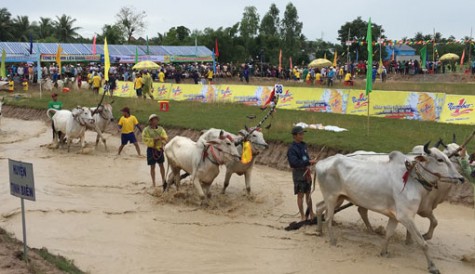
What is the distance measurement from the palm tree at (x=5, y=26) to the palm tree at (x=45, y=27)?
31.3 feet

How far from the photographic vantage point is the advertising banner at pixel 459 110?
18297 millimetres

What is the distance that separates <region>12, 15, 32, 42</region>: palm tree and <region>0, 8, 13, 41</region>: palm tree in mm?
971

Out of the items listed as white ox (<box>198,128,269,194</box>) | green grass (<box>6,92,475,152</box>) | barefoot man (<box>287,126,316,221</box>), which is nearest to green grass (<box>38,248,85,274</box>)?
barefoot man (<box>287,126,316,221</box>)

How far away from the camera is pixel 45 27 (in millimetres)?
73812

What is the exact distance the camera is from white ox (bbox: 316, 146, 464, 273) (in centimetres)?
811

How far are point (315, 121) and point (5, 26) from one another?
51452 mm

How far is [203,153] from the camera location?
1134cm

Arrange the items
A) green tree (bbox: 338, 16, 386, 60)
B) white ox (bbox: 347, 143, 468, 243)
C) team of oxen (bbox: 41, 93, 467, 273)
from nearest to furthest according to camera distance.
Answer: team of oxen (bbox: 41, 93, 467, 273) → white ox (bbox: 347, 143, 468, 243) → green tree (bbox: 338, 16, 386, 60)

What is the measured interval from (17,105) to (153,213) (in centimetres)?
2281

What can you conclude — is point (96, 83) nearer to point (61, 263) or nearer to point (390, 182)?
point (61, 263)

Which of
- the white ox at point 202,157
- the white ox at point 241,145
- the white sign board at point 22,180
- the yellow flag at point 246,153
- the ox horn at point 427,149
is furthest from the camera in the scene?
the white ox at point 241,145

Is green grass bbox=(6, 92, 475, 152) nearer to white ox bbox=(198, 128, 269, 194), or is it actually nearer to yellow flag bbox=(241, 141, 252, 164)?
white ox bbox=(198, 128, 269, 194)

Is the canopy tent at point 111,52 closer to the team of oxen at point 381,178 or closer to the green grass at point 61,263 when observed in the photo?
the team of oxen at point 381,178

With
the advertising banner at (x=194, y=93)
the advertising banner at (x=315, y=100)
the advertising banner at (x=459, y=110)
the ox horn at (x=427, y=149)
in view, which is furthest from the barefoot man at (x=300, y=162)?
the advertising banner at (x=194, y=93)
